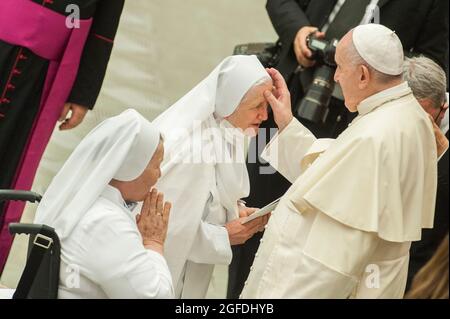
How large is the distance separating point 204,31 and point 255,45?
141 centimetres

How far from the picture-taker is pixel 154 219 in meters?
4.53

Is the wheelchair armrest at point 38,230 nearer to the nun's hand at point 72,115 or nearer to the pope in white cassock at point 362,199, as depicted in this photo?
the pope in white cassock at point 362,199

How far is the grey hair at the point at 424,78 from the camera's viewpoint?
5125 mm

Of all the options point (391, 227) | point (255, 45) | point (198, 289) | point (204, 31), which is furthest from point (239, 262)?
Result: point (204, 31)

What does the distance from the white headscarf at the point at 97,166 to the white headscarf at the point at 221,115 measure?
22.0 inches

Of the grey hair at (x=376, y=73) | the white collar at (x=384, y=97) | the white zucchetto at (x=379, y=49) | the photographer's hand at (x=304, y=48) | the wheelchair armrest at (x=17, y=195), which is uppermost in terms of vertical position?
the white zucchetto at (x=379, y=49)

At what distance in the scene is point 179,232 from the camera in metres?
4.96

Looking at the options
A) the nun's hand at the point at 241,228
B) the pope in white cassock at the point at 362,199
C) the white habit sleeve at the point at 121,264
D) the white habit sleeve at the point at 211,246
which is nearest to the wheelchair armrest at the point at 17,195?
the white habit sleeve at the point at 121,264

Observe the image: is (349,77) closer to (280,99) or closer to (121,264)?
(280,99)

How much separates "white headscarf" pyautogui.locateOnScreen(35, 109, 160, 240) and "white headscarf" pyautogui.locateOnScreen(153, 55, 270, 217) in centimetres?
56

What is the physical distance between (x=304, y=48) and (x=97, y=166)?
1727mm

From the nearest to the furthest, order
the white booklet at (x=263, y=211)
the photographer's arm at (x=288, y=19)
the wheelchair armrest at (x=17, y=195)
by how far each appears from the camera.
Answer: the wheelchair armrest at (x=17, y=195), the white booklet at (x=263, y=211), the photographer's arm at (x=288, y=19)

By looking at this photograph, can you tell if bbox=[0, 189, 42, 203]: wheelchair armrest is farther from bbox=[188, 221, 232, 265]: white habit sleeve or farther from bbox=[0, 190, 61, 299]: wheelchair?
bbox=[188, 221, 232, 265]: white habit sleeve

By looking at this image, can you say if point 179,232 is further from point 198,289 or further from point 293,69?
point 293,69
